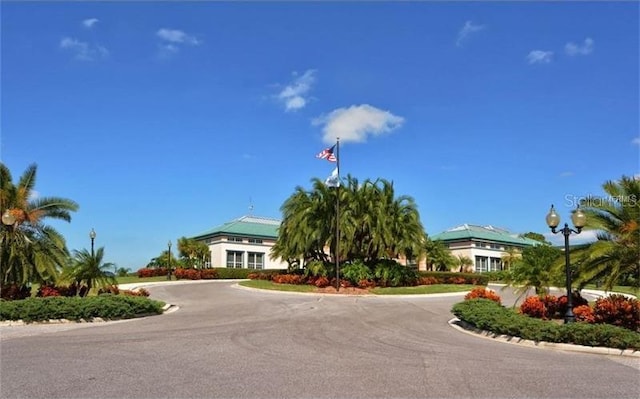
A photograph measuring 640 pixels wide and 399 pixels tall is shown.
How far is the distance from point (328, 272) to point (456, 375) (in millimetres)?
25983

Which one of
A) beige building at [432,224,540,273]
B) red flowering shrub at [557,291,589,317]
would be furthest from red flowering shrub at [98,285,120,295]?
beige building at [432,224,540,273]

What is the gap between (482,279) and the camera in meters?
46.7

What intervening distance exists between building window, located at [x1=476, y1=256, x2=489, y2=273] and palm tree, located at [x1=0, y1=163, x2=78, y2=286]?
54294 millimetres

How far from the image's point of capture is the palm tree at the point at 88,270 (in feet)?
65.1

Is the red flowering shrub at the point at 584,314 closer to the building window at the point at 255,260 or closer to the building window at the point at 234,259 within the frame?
the building window at the point at 234,259

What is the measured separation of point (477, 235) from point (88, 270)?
55.8m

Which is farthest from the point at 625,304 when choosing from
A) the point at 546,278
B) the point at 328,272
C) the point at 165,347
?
the point at 328,272

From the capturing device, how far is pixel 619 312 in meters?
13.3

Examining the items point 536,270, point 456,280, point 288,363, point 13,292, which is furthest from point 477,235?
point 288,363

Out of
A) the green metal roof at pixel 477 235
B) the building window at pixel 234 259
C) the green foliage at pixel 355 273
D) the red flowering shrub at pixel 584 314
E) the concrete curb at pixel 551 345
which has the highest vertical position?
the green metal roof at pixel 477 235

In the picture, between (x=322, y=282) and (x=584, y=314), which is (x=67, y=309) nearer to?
(x=584, y=314)

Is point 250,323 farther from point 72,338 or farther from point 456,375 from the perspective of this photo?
point 456,375

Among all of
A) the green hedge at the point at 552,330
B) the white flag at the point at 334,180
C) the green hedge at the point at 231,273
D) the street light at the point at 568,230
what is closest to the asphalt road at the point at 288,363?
the green hedge at the point at 552,330

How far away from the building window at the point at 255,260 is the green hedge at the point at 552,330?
148ft
